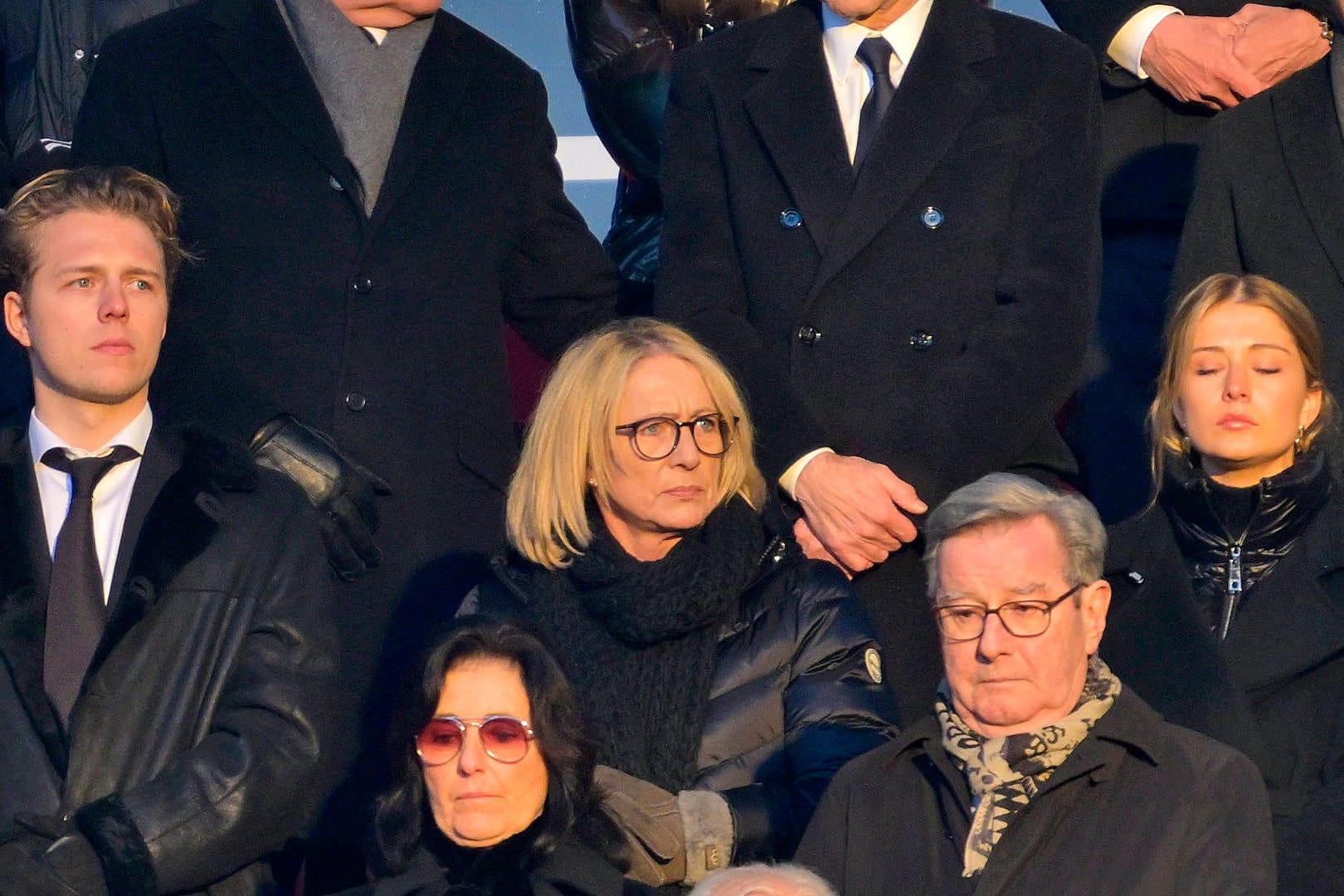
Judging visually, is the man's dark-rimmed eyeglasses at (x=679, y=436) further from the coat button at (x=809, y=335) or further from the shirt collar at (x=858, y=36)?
the shirt collar at (x=858, y=36)

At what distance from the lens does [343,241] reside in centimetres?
504

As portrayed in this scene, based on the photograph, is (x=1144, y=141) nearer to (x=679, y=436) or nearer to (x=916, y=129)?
(x=916, y=129)

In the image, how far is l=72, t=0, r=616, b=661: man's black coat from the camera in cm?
498

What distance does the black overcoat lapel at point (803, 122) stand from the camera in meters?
4.81

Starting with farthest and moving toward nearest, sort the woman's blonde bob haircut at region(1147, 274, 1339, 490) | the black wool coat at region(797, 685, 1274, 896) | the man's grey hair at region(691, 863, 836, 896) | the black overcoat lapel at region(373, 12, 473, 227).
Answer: the black overcoat lapel at region(373, 12, 473, 227) < the woman's blonde bob haircut at region(1147, 274, 1339, 490) < the black wool coat at region(797, 685, 1274, 896) < the man's grey hair at region(691, 863, 836, 896)

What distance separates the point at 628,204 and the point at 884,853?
90.0 inches

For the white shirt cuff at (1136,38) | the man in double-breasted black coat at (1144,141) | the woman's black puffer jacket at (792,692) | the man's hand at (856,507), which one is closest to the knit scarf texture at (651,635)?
the woman's black puffer jacket at (792,692)

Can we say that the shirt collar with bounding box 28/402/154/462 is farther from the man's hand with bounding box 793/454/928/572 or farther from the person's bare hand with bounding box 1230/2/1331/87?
the person's bare hand with bounding box 1230/2/1331/87

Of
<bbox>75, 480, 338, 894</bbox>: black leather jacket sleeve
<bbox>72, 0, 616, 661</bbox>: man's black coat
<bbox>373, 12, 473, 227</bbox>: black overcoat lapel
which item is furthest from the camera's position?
<bbox>373, 12, 473, 227</bbox>: black overcoat lapel

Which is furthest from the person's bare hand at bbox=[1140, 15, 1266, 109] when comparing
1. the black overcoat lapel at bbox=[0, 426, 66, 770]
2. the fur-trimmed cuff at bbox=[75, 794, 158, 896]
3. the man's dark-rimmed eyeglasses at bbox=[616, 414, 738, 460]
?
the fur-trimmed cuff at bbox=[75, 794, 158, 896]

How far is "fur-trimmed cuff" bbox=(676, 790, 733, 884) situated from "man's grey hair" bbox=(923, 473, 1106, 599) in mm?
503

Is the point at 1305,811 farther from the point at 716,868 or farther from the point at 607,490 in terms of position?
the point at 607,490

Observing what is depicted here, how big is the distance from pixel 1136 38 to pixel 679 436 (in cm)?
158

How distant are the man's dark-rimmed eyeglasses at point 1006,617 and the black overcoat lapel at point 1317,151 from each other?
4.94ft
